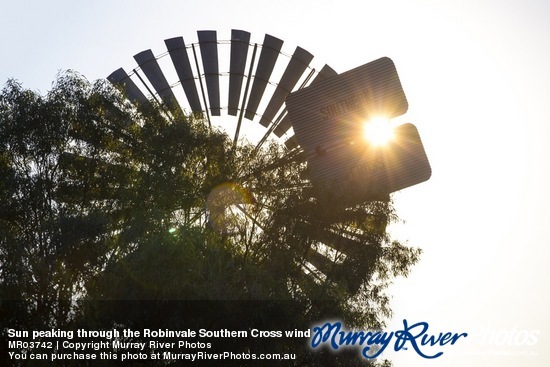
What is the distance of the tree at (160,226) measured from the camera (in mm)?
14797

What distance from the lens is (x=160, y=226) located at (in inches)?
614

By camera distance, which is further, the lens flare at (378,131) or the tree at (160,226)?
the lens flare at (378,131)

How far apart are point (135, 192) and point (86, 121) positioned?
7.65 ft

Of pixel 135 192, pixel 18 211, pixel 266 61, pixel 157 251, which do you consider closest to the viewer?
pixel 157 251

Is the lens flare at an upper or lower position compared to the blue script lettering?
upper

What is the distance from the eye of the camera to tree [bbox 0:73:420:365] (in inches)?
583

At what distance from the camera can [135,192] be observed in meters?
18.4

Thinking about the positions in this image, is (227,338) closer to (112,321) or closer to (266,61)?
(112,321)

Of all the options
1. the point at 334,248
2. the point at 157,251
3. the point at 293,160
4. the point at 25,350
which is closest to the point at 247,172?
the point at 293,160

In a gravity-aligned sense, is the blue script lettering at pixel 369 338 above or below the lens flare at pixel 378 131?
below

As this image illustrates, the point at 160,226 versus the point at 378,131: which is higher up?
the point at 378,131

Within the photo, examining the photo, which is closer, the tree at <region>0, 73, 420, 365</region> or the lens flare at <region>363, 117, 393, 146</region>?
the tree at <region>0, 73, 420, 365</region>

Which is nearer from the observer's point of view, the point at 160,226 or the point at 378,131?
Result: the point at 160,226

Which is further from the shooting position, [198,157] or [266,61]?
[266,61]
